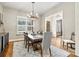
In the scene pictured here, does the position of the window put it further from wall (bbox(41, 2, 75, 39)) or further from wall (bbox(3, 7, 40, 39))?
wall (bbox(41, 2, 75, 39))

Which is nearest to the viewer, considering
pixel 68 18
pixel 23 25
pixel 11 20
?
pixel 68 18

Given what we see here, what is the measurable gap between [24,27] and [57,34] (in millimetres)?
4326

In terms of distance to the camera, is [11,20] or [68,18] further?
[11,20]

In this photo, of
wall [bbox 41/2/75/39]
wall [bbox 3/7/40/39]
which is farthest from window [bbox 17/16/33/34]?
wall [bbox 41/2/75/39]

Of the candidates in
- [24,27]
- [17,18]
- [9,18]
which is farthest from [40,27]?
[9,18]

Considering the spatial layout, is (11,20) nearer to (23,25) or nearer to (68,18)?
(23,25)

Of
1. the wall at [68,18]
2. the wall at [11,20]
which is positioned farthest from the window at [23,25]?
the wall at [68,18]

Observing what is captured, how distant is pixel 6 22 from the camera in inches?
289

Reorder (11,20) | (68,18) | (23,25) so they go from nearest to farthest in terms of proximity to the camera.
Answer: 1. (68,18)
2. (11,20)
3. (23,25)

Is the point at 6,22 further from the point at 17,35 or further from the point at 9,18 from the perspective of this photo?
the point at 17,35

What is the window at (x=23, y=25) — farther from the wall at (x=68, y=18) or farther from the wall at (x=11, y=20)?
the wall at (x=68, y=18)

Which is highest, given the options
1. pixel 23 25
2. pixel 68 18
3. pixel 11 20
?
pixel 11 20

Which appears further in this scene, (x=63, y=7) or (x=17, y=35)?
(x=17, y=35)

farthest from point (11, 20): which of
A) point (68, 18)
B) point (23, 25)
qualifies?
point (68, 18)
